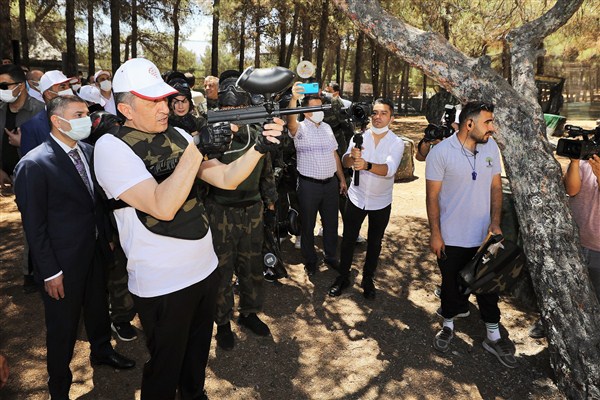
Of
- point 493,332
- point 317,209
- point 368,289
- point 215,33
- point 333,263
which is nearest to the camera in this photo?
point 493,332

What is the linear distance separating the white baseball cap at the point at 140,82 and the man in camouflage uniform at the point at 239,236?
4.15ft

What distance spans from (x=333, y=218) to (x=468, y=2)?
4834mm

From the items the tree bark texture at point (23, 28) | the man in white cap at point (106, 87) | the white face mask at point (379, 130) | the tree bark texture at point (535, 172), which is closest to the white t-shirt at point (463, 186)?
the tree bark texture at point (535, 172)

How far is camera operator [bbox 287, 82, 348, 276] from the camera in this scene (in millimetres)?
4871

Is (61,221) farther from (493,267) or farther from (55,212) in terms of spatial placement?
(493,267)

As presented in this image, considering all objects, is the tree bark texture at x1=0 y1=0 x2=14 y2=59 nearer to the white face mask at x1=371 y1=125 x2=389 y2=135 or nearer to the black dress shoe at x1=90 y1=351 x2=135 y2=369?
the black dress shoe at x1=90 y1=351 x2=135 y2=369

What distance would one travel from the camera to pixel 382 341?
3955 millimetres

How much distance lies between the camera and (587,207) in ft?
11.6

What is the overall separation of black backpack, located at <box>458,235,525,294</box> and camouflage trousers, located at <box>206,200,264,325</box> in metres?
1.77

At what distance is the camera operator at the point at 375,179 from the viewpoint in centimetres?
433

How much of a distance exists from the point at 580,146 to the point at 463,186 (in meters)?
0.86

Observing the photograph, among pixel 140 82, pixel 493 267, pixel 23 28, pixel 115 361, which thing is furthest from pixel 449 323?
pixel 23 28

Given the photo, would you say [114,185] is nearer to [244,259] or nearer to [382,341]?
[244,259]

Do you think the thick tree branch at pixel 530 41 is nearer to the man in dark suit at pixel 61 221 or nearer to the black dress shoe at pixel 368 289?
the black dress shoe at pixel 368 289
